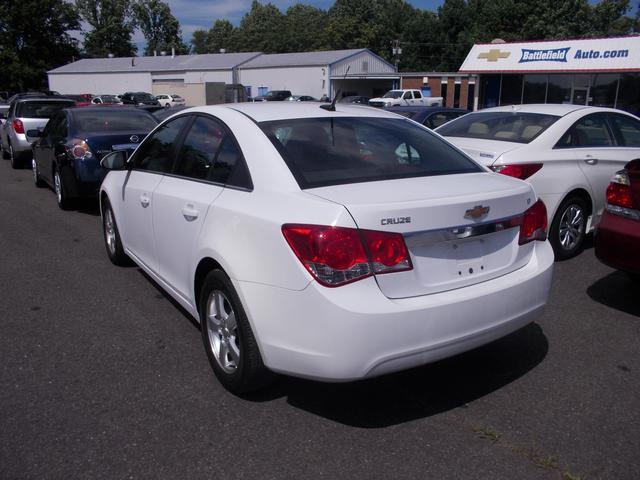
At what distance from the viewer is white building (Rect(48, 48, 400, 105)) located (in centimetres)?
5609

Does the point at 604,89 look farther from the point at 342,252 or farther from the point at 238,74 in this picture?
the point at 238,74

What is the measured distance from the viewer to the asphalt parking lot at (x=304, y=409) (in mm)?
2756

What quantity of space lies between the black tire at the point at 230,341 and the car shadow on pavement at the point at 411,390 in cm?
18

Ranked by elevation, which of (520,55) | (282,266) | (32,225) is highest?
(520,55)

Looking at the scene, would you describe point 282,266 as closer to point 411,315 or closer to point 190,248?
point 411,315

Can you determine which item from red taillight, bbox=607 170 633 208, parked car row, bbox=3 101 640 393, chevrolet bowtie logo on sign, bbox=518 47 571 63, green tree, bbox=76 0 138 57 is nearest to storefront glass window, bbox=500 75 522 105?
chevrolet bowtie logo on sign, bbox=518 47 571 63

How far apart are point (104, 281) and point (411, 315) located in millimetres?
3645

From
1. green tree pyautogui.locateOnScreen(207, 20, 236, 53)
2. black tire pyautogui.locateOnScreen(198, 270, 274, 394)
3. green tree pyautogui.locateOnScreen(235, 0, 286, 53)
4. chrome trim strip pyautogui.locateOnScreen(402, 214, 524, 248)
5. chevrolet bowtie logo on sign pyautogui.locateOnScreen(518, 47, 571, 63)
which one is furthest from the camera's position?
green tree pyautogui.locateOnScreen(207, 20, 236, 53)

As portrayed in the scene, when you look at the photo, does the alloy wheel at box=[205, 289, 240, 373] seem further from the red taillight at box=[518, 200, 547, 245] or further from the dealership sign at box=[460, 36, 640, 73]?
the dealership sign at box=[460, 36, 640, 73]

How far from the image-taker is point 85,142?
8.09m

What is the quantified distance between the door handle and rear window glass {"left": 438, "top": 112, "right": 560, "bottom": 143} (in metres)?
3.90

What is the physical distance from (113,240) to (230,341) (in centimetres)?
287

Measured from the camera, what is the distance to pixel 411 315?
2764mm

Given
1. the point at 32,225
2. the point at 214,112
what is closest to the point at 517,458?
the point at 214,112
